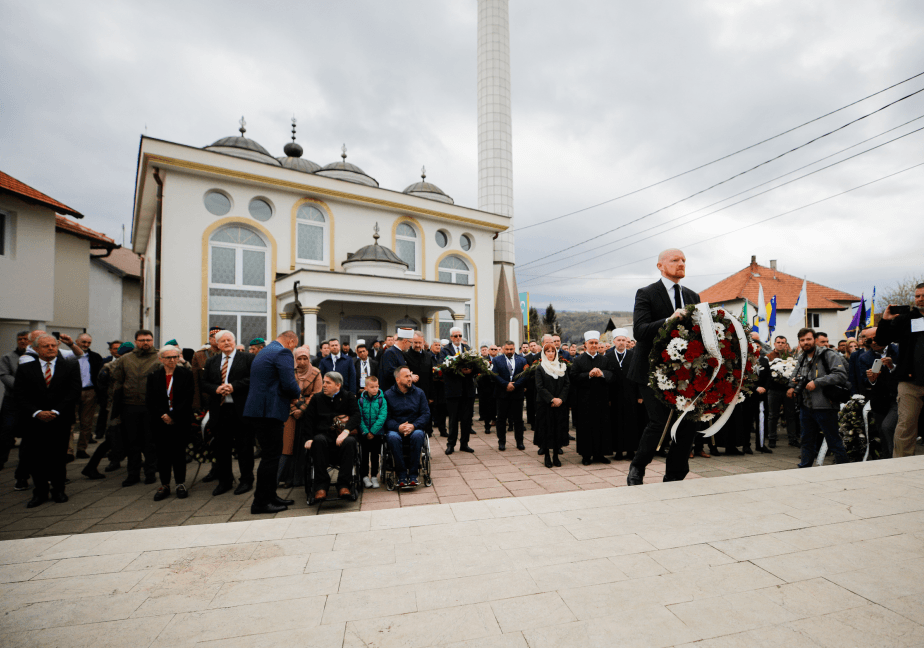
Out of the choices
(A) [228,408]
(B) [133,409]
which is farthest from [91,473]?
(A) [228,408]

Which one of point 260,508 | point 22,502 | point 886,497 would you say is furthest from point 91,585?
point 886,497

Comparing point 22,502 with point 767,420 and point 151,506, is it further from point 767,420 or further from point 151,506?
point 767,420

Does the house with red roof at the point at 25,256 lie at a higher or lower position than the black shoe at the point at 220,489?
higher

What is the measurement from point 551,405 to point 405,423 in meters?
2.43

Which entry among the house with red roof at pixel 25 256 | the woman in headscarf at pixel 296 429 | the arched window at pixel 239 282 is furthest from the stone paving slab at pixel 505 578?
the arched window at pixel 239 282

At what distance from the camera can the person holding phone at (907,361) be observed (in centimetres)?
528

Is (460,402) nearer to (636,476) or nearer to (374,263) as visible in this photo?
(636,476)

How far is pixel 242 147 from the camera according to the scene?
23312 millimetres

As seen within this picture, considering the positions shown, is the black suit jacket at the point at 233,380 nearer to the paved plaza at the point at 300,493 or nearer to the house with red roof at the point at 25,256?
the paved plaza at the point at 300,493

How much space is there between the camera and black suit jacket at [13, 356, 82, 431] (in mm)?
5551

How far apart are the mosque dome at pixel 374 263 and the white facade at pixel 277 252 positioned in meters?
0.19

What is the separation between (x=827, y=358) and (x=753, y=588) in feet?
18.6

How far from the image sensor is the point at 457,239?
81.1 feet

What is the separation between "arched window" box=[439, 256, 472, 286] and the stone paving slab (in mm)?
21155
